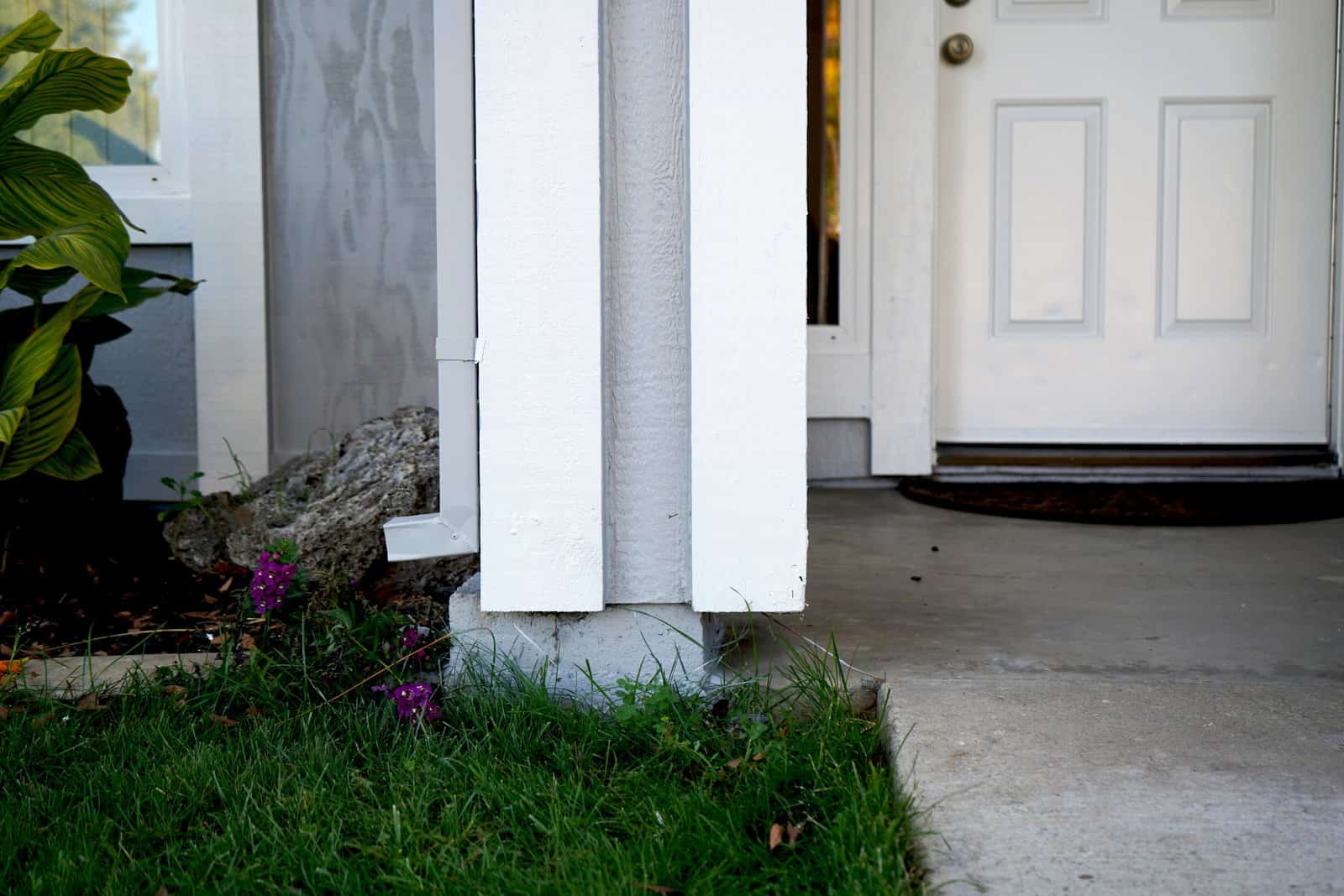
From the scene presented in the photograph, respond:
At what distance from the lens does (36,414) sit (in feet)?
7.18

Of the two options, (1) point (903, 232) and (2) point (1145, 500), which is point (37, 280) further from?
(2) point (1145, 500)

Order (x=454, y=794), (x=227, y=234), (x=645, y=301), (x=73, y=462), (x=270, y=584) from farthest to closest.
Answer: (x=227, y=234), (x=73, y=462), (x=270, y=584), (x=645, y=301), (x=454, y=794)

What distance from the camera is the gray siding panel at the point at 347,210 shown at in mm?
3137

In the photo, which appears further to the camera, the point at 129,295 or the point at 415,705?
the point at 129,295

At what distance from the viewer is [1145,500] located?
10.4 feet

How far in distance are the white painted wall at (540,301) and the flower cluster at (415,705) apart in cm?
17

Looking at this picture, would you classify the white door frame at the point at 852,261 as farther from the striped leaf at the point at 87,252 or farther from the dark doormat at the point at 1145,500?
the striped leaf at the point at 87,252

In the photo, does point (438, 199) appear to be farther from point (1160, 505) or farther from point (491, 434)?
point (1160, 505)

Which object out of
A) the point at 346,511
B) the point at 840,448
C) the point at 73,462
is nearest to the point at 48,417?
the point at 73,462

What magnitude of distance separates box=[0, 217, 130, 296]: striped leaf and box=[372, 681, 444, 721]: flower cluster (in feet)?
2.77

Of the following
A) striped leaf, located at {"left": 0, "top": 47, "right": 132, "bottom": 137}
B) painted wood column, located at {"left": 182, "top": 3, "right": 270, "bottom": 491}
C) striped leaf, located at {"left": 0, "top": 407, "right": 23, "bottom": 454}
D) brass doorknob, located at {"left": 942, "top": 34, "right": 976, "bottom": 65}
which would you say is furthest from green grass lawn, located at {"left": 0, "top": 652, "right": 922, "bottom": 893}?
brass doorknob, located at {"left": 942, "top": 34, "right": 976, "bottom": 65}

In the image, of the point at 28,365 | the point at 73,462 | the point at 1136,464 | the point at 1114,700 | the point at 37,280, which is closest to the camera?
the point at 1114,700

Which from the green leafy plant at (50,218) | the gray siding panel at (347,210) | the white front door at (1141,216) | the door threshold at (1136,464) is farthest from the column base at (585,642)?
the white front door at (1141,216)

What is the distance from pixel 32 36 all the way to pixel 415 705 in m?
1.42
